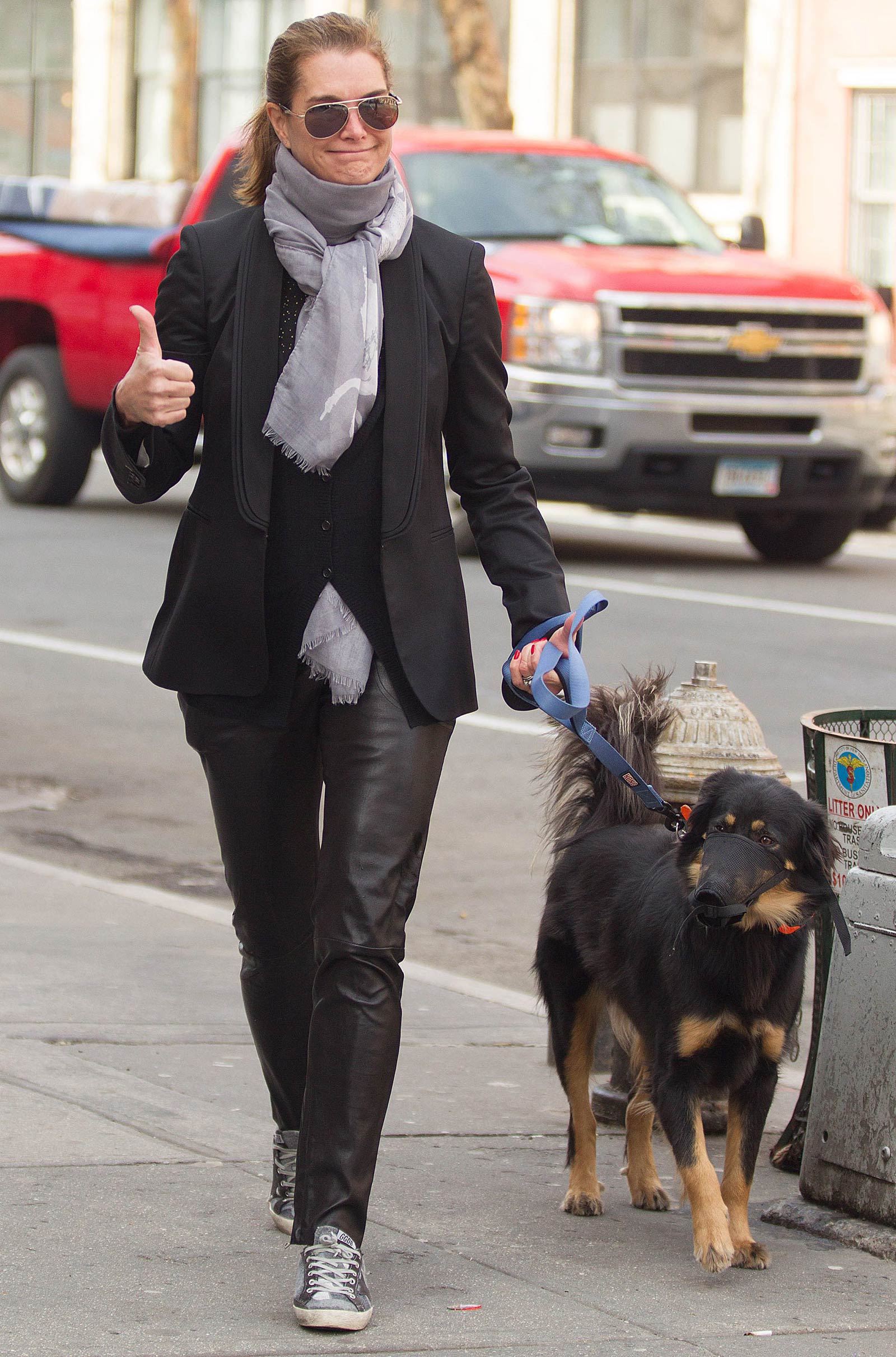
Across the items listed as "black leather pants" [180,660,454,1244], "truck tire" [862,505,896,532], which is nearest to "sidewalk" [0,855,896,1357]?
"black leather pants" [180,660,454,1244]

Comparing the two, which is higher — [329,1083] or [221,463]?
[221,463]

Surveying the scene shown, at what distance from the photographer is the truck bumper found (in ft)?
43.5

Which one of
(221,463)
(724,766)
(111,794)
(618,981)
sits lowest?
(111,794)

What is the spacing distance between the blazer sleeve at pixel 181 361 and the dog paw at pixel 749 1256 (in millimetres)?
1742

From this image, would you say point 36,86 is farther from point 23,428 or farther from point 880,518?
point 880,518

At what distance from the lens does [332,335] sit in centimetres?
374

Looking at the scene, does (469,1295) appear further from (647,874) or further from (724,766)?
(724,766)

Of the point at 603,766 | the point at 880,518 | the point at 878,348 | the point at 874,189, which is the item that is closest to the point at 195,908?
the point at 603,766

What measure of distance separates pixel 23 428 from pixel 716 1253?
13213mm

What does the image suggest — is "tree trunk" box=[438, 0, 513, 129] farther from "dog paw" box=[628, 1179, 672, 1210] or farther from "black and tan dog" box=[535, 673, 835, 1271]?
"dog paw" box=[628, 1179, 672, 1210]

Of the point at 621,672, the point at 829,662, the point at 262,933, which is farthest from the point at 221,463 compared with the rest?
the point at 829,662

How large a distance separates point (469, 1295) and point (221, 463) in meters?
1.50

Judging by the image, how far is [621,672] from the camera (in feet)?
34.0

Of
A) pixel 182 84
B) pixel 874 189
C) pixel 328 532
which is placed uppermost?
pixel 182 84
